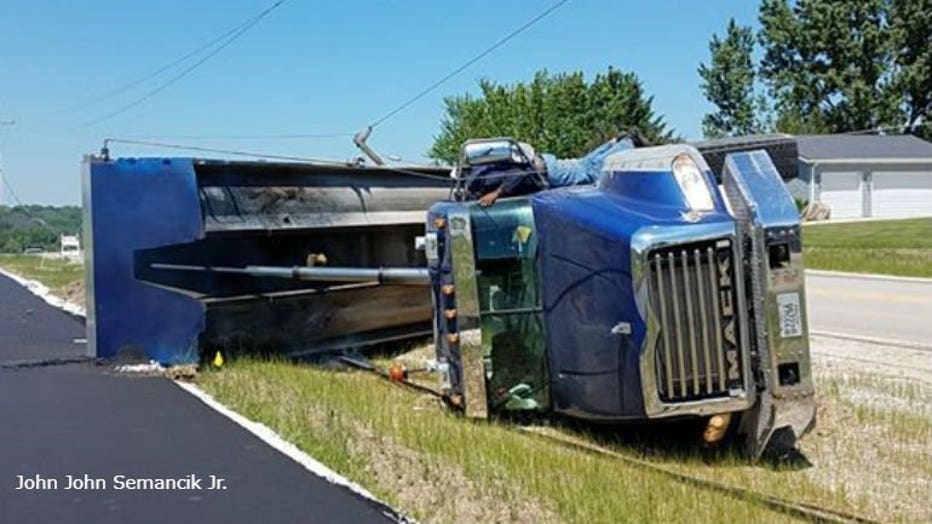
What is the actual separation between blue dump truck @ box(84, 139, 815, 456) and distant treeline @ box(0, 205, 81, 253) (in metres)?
65.0

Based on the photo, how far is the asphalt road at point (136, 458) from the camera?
16.2 ft

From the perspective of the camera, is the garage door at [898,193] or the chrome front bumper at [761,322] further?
the garage door at [898,193]

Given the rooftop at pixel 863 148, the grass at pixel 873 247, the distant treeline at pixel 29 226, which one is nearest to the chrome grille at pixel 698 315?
the grass at pixel 873 247

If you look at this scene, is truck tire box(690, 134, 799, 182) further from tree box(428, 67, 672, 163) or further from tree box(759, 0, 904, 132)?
tree box(759, 0, 904, 132)

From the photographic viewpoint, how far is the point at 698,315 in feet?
18.8

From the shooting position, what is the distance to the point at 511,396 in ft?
23.3

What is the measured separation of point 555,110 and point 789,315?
137 feet

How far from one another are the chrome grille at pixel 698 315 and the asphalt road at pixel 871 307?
5906 mm

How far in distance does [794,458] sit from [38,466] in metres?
4.38

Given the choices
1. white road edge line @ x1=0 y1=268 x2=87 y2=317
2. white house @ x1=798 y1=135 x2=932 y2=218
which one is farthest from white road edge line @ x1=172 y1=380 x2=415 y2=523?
white house @ x1=798 y1=135 x2=932 y2=218

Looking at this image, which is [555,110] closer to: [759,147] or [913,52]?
[913,52]

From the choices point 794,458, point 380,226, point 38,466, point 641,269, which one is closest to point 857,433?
point 794,458

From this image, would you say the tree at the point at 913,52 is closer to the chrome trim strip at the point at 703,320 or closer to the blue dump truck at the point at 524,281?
the blue dump truck at the point at 524,281

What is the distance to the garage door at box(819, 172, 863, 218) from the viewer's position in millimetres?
43062
